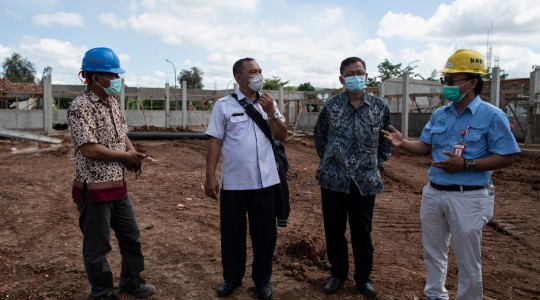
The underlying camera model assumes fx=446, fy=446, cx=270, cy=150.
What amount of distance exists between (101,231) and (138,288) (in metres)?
0.66

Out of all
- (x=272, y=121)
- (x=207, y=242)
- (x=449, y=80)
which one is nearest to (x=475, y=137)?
(x=449, y=80)

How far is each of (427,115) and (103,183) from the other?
792 inches

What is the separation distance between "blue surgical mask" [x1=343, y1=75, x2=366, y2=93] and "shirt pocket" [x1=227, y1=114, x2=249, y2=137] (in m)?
0.86

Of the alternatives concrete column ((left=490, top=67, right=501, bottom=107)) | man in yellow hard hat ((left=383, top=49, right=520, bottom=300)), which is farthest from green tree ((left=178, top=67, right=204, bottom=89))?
man in yellow hard hat ((left=383, top=49, right=520, bottom=300))

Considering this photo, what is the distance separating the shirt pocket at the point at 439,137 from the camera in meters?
3.16

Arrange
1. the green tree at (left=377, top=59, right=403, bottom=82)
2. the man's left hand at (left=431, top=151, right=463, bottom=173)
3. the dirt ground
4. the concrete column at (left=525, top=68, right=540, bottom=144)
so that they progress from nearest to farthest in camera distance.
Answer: the man's left hand at (left=431, top=151, right=463, bottom=173), the dirt ground, the concrete column at (left=525, top=68, right=540, bottom=144), the green tree at (left=377, top=59, right=403, bottom=82)

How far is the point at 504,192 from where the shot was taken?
28.9 feet

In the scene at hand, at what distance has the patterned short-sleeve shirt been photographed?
3111 millimetres

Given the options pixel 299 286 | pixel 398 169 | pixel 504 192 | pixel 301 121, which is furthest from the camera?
pixel 301 121

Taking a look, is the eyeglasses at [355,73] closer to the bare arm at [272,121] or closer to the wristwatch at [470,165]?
the bare arm at [272,121]

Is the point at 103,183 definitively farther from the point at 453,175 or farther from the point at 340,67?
the point at 453,175

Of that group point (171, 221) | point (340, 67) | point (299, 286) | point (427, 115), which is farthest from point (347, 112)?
point (427, 115)

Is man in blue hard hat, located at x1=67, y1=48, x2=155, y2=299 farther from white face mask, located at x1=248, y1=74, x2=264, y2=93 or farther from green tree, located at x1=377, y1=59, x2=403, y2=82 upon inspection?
green tree, located at x1=377, y1=59, x2=403, y2=82

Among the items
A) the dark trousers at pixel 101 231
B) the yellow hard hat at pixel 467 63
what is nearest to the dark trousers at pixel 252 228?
the dark trousers at pixel 101 231
